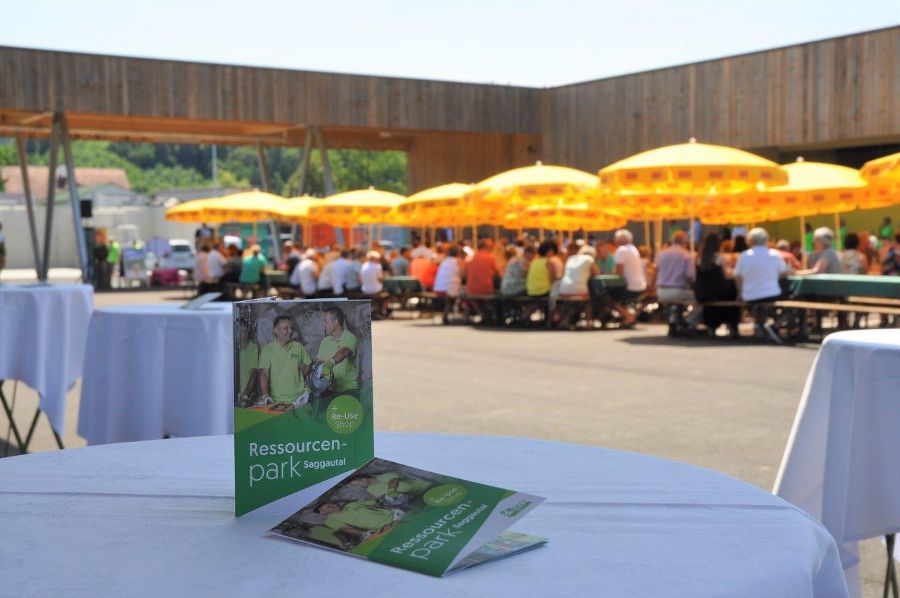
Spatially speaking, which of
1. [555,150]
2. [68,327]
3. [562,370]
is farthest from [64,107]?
[68,327]

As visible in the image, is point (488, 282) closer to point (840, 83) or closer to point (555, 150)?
point (840, 83)

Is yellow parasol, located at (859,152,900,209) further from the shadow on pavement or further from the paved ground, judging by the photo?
the paved ground

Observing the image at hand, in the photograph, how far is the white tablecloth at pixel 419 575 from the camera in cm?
131

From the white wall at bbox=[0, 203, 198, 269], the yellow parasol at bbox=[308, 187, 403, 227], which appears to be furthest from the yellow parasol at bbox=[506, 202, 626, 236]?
the white wall at bbox=[0, 203, 198, 269]

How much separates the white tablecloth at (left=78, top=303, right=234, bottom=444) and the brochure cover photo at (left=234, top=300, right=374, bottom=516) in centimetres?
362

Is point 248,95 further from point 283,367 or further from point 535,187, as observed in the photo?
point 283,367

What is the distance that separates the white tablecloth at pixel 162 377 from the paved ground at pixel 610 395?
6.16 feet

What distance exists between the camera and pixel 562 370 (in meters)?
11.4

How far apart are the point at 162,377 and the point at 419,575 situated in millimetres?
4155

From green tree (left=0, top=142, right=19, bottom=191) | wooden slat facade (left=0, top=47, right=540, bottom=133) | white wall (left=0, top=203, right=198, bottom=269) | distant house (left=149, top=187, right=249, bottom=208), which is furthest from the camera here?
green tree (left=0, top=142, right=19, bottom=191)

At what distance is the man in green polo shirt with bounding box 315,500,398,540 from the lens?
1454 mm

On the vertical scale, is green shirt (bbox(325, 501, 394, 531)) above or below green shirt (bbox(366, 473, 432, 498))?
below

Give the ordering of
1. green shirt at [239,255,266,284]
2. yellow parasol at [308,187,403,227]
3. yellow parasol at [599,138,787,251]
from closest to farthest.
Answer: yellow parasol at [599,138,787,251]
green shirt at [239,255,266,284]
yellow parasol at [308,187,403,227]

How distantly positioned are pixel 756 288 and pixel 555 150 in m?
20.7
